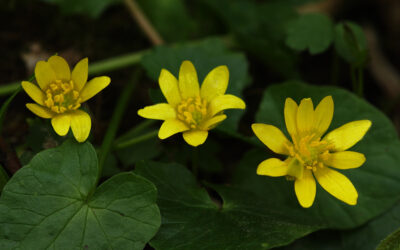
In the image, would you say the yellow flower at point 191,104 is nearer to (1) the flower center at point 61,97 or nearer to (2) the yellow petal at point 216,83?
(2) the yellow petal at point 216,83

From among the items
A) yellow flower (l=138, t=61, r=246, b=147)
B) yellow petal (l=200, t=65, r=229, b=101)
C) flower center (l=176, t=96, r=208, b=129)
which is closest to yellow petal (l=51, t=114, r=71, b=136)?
yellow flower (l=138, t=61, r=246, b=147)

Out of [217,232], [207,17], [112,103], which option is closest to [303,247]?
[217,232]

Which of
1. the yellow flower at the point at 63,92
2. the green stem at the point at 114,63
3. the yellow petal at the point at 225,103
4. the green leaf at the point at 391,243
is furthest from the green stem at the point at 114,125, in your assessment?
the green leaf at the point at 391,243

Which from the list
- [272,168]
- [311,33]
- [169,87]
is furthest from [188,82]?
[311,33]

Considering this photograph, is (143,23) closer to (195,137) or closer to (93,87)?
(93,87)

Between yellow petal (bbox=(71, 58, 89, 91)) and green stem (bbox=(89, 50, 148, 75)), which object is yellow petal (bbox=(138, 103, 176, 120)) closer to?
yellow petal (bbox=(71, 58, 89, 91))

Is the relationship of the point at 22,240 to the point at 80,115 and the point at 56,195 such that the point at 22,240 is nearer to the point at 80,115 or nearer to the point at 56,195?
the point at 56,195
